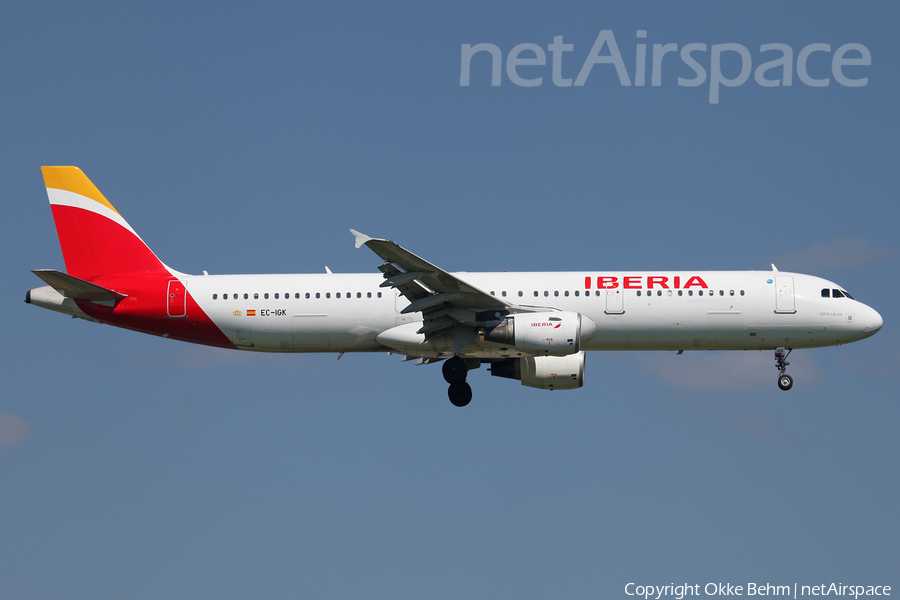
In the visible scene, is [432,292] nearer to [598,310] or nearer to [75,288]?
[598,310]

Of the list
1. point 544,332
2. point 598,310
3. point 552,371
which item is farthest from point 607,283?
point 552,371

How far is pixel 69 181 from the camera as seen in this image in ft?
134

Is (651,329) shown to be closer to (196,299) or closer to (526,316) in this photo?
(526,316)

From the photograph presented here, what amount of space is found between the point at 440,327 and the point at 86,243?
48.5 ft

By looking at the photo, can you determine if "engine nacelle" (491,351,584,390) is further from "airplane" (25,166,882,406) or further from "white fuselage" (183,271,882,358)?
"white fuselage" (183,271,882,358)

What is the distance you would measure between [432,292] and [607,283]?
6.39 metres

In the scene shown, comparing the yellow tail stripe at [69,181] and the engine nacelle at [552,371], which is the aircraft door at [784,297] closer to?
the engine nacelle at [552,371]

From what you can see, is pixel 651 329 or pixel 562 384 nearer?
pixel 651 329

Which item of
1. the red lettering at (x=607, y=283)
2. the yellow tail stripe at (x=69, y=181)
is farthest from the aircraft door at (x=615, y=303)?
the yellow tail stripe at (x=69, y=181)

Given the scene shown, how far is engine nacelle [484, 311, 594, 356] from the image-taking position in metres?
34.8

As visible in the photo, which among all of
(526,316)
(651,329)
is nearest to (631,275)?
(651,329)

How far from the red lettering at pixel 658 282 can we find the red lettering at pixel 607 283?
1.15 metres

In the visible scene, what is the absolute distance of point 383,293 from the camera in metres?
37.6

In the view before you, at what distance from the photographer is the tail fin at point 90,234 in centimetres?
3984
